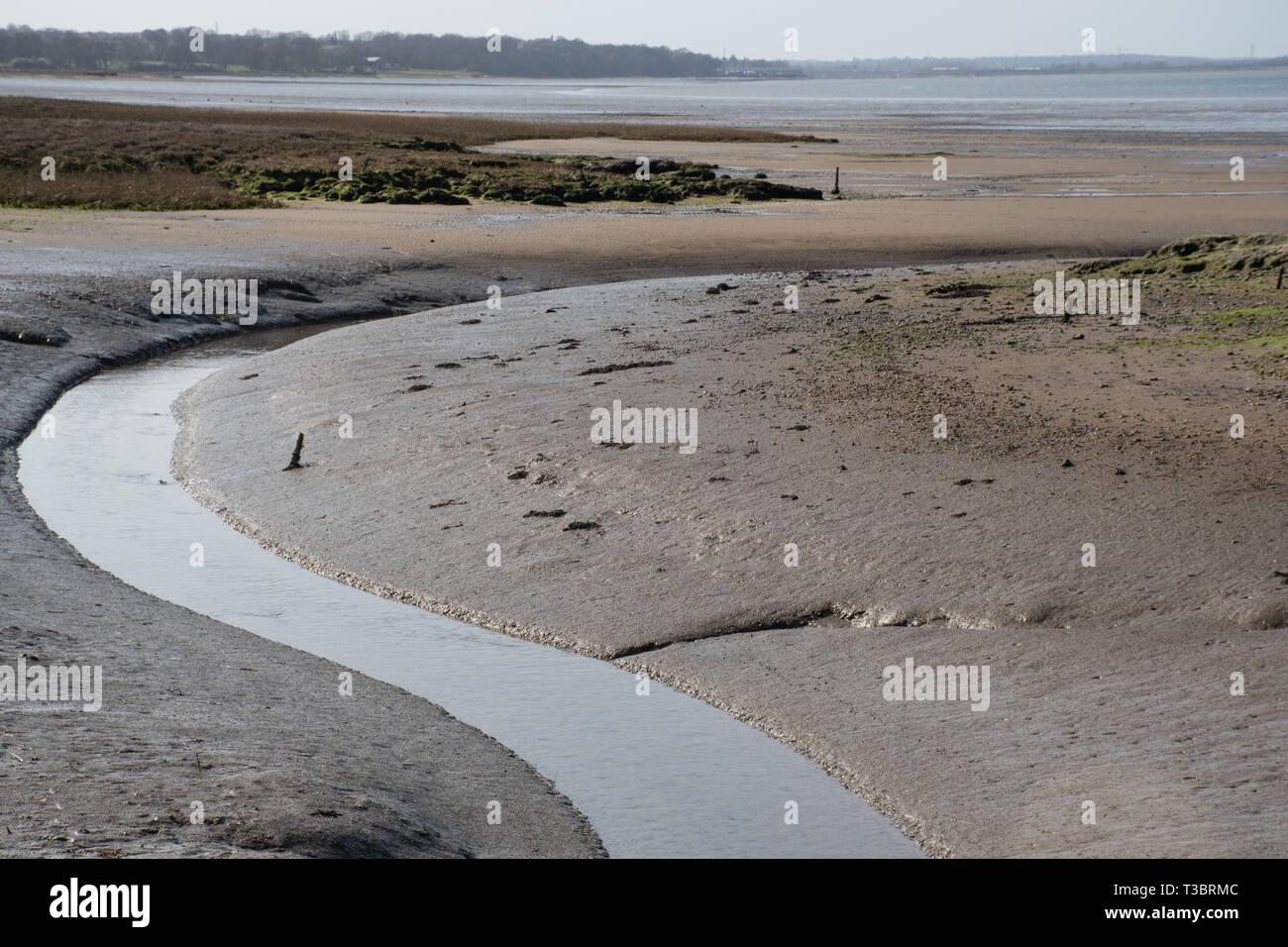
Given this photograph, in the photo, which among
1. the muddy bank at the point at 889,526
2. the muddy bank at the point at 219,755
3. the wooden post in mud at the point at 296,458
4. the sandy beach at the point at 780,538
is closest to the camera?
the muddy bank at the point at 219,755

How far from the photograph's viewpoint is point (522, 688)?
27.8 ft

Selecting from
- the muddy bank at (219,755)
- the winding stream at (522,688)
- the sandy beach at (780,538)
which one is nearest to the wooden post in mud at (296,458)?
the sandy beach at (780,538)

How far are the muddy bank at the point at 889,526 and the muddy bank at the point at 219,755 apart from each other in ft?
5.07

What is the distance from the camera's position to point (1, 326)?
59.0 ft

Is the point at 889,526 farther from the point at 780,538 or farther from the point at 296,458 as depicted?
the point at 296,458

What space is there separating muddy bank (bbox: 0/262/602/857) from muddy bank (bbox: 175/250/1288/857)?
5.07 ft

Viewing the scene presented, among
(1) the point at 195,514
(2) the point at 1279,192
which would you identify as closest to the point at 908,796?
(1) the point at 195,514

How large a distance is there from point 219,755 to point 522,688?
2165mm

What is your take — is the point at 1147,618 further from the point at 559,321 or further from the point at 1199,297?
the point at 559,321

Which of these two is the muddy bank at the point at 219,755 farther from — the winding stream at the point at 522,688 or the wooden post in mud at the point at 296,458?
the wooden post in mud at the point at 296,458

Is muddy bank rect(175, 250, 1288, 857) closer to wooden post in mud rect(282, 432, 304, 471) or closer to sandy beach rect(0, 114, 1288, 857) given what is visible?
sandy beach rect(0, 114, 1288, 857)

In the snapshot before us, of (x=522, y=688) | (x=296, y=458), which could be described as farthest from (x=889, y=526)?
(x=296, y=458)

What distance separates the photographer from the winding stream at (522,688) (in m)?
6.66

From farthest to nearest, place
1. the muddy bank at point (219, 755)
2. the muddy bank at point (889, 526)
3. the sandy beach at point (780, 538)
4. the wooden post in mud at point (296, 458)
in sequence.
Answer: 1. the wooden post in mud at point (296, 458)
2. the muddy bank at point (889, 526)
3. the sandy beach at point (780, 538)
4. the muddy bank at point (219, 755)
